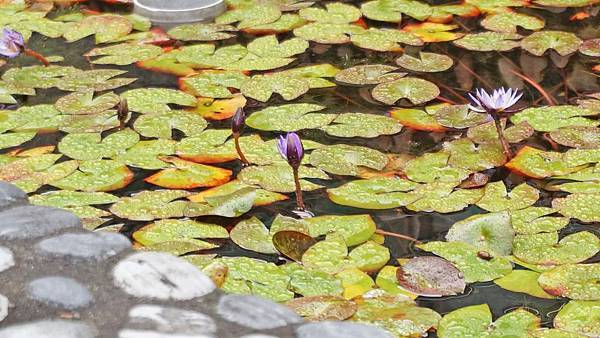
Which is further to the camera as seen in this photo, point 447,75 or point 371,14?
point 371,14

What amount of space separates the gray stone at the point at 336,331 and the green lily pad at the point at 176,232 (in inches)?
19.3

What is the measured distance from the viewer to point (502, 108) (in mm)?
1961

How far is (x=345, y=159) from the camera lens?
2041 mm

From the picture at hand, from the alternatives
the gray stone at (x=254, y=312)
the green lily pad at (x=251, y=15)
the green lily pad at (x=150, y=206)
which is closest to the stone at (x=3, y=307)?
the gray stone at (x=254, y=312)

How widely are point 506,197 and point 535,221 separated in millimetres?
101

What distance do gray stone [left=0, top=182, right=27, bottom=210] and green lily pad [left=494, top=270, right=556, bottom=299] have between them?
2.32 ft

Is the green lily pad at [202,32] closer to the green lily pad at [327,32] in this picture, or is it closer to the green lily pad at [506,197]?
the green lily pad at [327,32]

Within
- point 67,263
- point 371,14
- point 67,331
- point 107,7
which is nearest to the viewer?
Result: point 67,331

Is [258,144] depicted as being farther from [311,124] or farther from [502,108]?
[502,108]

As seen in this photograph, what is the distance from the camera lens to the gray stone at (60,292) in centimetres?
131

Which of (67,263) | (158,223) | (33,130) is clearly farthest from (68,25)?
(67,263)

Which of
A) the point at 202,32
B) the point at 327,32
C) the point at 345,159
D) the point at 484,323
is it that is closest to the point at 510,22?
the point at 327,32

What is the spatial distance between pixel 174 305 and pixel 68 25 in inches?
64.5

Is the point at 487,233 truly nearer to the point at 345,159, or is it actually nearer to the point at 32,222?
the point at 345,159
